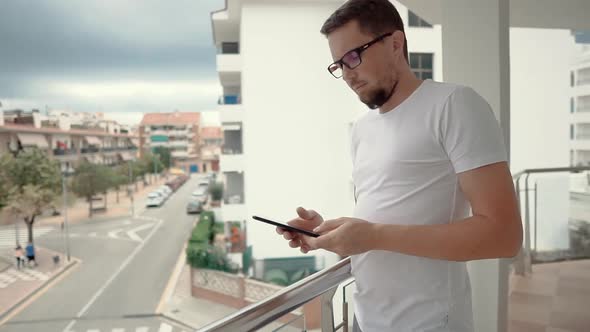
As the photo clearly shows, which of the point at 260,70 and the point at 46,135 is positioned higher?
the point at 260,70

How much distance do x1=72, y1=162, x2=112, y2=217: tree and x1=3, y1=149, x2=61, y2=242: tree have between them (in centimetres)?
213

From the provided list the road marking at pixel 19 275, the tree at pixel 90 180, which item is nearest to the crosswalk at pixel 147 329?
the road marking at pixel 19 275

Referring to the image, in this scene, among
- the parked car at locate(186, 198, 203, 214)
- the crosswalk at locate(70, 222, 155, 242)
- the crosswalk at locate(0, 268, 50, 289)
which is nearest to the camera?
the crosswalk at locate(0, 268, 50, 289)

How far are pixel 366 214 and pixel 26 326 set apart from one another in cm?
2124

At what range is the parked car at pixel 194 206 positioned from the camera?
24062 mm

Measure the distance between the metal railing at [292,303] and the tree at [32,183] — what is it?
14.9m

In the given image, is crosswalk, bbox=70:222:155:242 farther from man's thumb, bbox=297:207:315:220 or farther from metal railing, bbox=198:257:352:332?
man's thumb, bbox=297:207:315:220

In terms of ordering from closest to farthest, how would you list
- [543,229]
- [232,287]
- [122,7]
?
[543,229]
[232,287]
[122,7]

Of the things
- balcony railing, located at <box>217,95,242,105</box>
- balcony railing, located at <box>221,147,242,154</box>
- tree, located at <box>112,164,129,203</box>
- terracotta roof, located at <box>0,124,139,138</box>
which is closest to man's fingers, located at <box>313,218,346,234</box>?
balcony railing, located at <box>217,95,242,105</box>

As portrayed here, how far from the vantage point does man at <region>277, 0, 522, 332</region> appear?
45cm

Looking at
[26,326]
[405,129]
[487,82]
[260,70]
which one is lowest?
[26,326]

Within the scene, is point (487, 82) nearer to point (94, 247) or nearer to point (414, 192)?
point (414, 192)

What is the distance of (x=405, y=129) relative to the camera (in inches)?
19.9

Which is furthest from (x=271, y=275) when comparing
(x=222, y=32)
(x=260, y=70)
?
(x=222, y=32)
